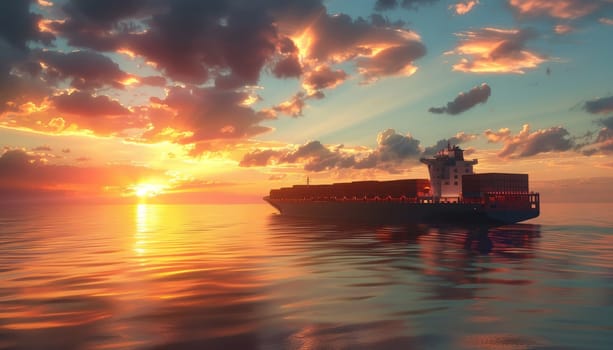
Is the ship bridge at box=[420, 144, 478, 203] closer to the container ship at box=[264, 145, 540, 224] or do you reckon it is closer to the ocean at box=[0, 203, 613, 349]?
the container ship at box=[264, 145, 540, 224]

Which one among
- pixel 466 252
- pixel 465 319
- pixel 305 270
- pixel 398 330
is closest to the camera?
pixel 398 330

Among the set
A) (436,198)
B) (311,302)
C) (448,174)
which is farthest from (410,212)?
(311,302)

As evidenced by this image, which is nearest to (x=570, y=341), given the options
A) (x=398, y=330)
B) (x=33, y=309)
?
(x=398, y=330)

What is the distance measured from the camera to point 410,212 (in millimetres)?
86500

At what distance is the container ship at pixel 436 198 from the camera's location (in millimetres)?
78000

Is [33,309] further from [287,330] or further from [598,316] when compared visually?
[598,316]

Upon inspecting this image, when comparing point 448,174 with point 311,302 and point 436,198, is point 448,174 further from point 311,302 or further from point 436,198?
point 311,302

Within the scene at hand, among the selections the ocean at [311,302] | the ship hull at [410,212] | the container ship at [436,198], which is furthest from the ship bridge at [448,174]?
the ocean at [311,302]

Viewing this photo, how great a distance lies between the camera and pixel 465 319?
16.6 metres

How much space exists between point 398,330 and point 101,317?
448 inches

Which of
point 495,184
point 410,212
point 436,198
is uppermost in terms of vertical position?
point 495,184

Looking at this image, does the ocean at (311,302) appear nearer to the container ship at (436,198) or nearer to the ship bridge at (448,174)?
the container ship at (436,198)

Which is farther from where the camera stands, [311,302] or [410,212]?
[410,212]

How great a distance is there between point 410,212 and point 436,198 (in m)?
15.2
